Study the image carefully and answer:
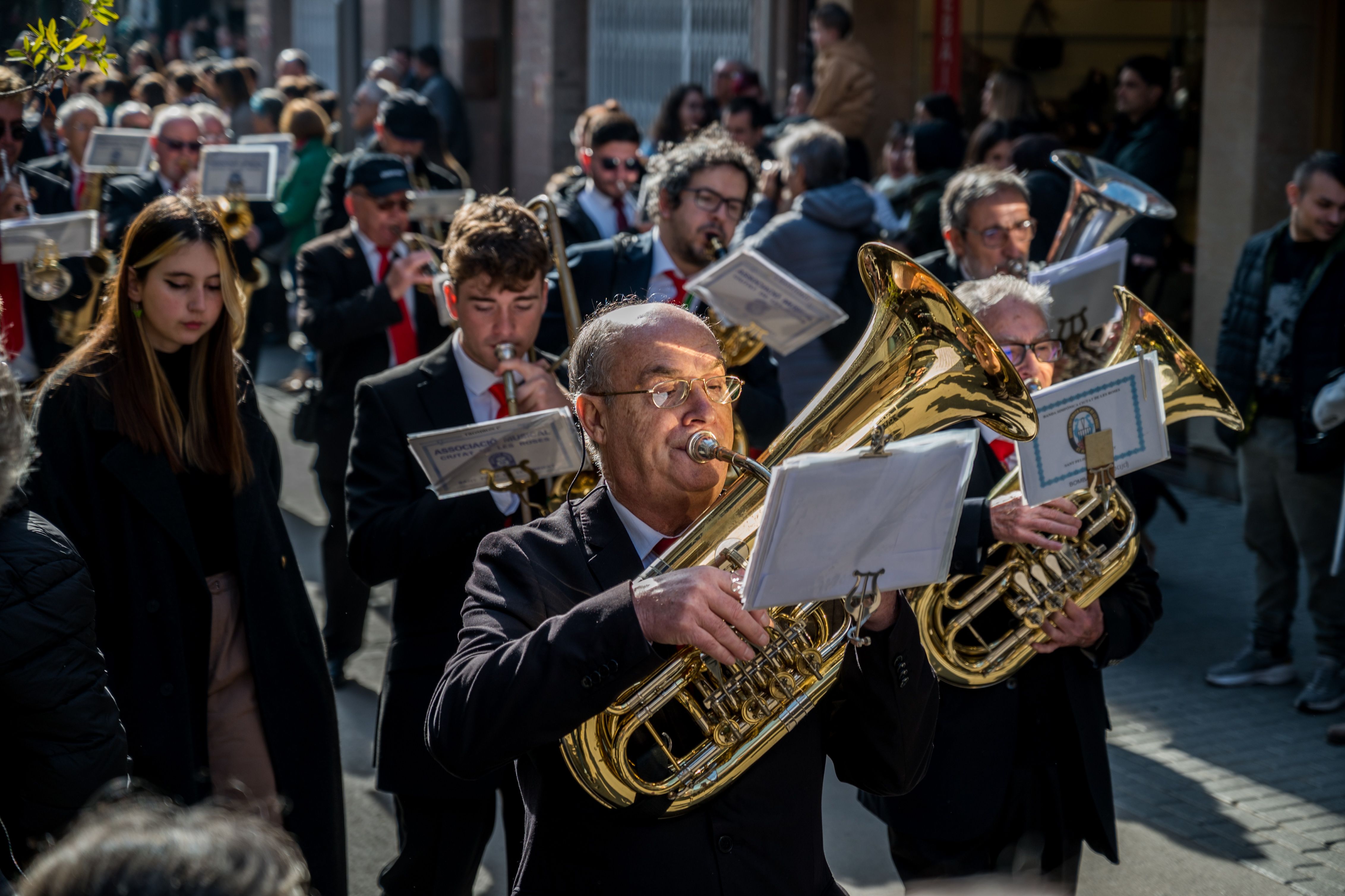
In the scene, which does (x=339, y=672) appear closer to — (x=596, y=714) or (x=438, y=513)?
(x=438, y=513)

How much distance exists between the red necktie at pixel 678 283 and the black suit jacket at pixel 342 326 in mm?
1106

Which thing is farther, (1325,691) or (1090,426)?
(1325,691)

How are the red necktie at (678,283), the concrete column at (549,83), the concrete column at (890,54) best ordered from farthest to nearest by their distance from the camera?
the concrete column at (549,83) < the concrete column at (890,54) < the red necktie at (678,283)

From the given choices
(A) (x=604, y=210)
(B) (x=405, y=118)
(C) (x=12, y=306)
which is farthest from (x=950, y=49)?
(C) (x=12, y=306)

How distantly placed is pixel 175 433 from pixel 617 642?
1.68 meters

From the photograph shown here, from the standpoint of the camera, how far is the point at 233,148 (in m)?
8.05

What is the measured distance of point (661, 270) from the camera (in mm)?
5039

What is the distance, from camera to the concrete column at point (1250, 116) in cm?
800

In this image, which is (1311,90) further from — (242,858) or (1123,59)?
(242,858)

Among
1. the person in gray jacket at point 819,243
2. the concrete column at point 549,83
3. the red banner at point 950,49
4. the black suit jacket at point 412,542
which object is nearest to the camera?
the black suit jacket at point 412,542

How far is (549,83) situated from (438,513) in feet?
39.5

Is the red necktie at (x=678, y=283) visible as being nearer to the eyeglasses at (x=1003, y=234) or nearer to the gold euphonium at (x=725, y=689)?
the eyeglasses at (x=1003, y=234)

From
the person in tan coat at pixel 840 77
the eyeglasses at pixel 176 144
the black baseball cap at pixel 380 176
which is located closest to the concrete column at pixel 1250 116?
the person in tan coat at pixel 840 77

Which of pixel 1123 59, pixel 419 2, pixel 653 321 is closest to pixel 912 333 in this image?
pixel 653 321
